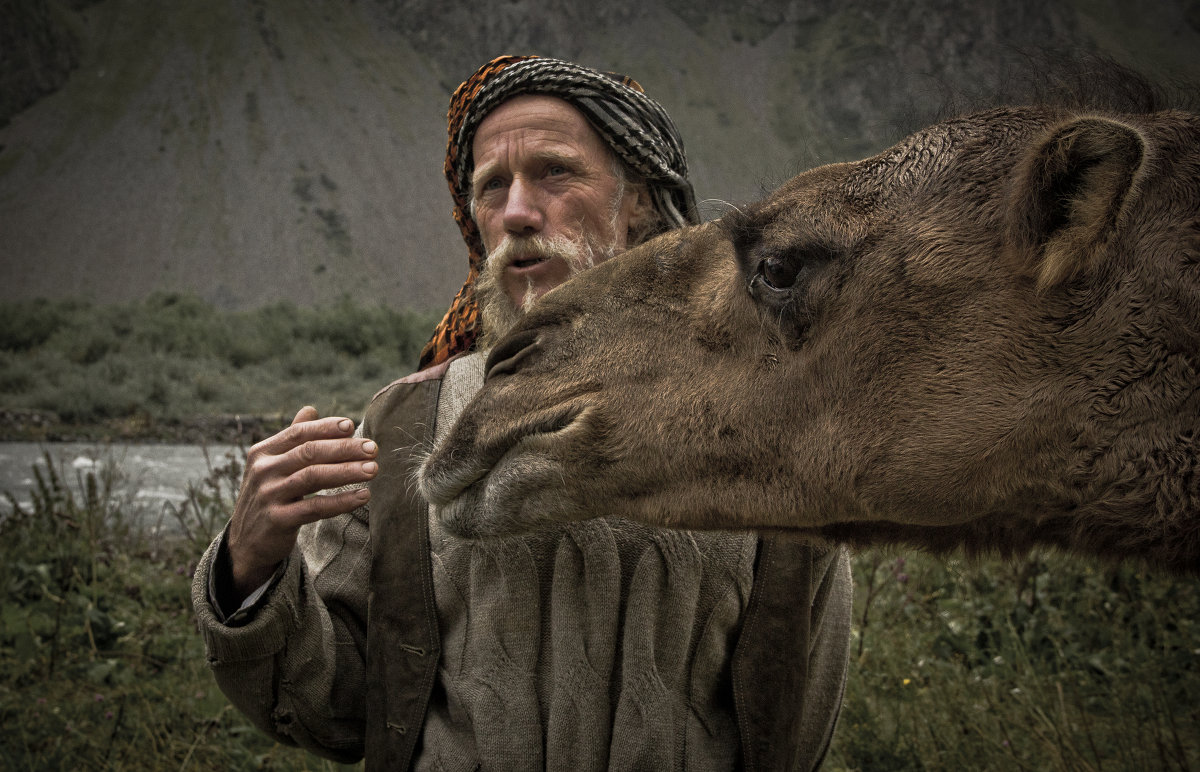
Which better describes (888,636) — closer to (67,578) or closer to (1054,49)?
(1054,49)

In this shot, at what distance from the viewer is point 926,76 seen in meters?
1.94

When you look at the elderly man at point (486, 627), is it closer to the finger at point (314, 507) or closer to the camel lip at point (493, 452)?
the finger at point (314, 507)

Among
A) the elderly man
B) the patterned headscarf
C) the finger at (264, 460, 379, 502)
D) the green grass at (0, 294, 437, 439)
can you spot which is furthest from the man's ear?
the green grass at (0, 294, 437, 439)

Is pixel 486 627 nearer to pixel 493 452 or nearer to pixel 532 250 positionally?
pixel 493 452

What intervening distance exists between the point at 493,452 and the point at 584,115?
1.34m

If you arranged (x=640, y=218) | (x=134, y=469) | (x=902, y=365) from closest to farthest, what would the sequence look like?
(x=902, y=365)
(x=640, y=218)
(x=134, y=469)

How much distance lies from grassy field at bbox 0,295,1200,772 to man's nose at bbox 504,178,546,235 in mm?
1477

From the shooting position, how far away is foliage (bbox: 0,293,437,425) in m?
15.7

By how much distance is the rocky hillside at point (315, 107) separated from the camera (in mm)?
34438

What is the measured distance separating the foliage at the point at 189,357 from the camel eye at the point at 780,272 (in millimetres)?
12628

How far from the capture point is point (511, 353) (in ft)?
5.76

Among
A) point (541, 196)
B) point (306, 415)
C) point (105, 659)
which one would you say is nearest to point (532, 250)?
point (541, 196)

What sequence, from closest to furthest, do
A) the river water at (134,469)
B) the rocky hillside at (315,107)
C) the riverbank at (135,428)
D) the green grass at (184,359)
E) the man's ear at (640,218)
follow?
the man's ear at (640,218) < the river water at (134,469) < the riverbank at (135,428) < the green grass at (184,359) < the rocky hillside at (315,107)

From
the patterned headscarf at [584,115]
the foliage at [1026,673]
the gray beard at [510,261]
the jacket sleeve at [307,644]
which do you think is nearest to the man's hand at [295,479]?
the jacket sleeve at [307,644]
